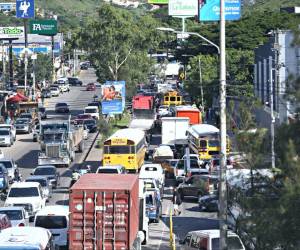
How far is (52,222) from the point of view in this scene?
101 feet

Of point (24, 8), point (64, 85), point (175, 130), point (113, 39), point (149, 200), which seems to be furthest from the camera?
point (64, 85)

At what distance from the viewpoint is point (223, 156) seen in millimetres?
21812

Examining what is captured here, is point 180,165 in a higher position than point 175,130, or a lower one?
lower

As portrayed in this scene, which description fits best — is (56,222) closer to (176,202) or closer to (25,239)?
(25,239)

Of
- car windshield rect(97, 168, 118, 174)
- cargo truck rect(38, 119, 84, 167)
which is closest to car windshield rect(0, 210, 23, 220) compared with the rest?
car windshield rect(97, 168, 118, 174)

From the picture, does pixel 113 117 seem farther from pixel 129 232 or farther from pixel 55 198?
pixel 129 232

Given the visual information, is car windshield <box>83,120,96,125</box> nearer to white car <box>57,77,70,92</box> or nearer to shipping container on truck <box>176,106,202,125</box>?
shipping container on truck <box>176,106,202,125</box>

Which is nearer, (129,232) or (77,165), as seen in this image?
(129,232)

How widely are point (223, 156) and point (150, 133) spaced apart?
167 feet

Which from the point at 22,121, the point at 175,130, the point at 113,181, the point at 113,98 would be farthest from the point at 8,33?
the point at 113,181

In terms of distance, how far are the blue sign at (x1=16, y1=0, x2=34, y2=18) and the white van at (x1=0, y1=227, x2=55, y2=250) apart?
85443 millimetres

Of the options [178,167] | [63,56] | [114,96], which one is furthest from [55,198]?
[63,56]

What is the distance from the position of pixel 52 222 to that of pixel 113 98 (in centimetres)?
4723

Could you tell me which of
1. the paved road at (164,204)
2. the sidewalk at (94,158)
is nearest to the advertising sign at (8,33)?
the paved road at (164,204)
